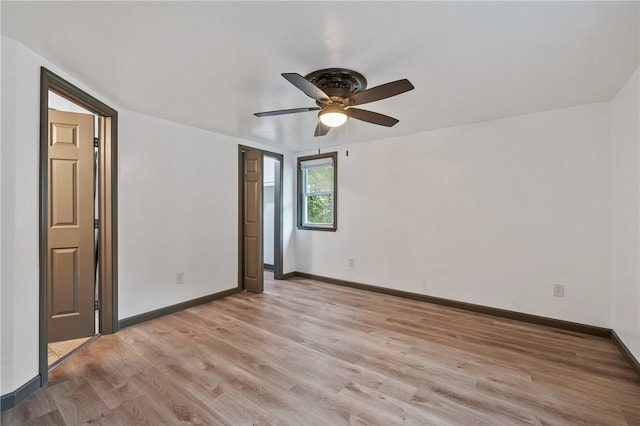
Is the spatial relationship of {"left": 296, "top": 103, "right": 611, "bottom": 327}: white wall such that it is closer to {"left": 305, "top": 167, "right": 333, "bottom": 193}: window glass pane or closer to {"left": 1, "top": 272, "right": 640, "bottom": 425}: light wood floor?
{"left": 305, "top": 167, "right": 333, "bottom": 193}: window glass pane

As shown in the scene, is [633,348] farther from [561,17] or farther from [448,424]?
[561,17]

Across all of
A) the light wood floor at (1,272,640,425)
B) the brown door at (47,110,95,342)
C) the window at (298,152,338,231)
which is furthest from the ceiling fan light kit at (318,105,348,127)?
the window at (298,152,338,231)

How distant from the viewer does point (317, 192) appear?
512 cm

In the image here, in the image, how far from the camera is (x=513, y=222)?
329cm

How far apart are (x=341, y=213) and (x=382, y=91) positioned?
9.48 ft

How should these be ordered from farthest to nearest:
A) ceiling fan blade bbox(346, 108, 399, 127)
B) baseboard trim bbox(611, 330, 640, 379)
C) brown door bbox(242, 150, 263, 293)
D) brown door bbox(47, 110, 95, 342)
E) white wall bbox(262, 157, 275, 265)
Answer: white wall bbox(262, 157, 275, 265) → brown door bbox(242, 150, 263, 293) → brown door bbox(47, 110, 95, 342) → ceiling fan blade bbox(346, 108, 399, 127) → baseboard trim bbox(611, 330, 640, 379)

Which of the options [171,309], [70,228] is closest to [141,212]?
[70,228]

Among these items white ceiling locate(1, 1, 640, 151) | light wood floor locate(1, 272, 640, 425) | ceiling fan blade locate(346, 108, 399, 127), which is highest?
white ceiling locate(1, 1, 640, 151)

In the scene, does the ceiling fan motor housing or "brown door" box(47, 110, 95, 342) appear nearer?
the ceiling fan motor housing

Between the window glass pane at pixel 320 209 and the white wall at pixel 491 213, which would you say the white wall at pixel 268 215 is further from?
the white wall at pixel 491 213

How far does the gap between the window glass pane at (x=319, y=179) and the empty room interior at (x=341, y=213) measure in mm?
377

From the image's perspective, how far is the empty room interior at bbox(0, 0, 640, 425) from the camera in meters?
1.74

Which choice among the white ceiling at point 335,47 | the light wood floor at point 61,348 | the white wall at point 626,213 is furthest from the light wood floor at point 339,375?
the white ceiling at point 335,47

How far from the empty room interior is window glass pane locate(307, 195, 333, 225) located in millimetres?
409
